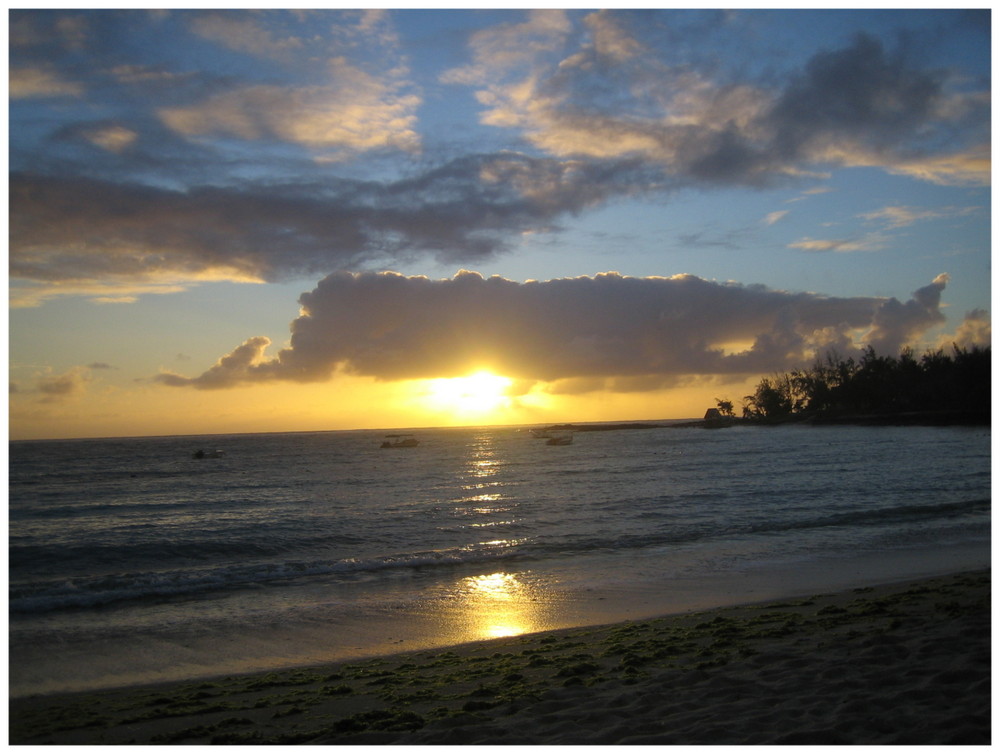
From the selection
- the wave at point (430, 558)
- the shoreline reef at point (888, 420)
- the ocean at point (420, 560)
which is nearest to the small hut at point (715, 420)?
the shoreline reef at point (888, 420)

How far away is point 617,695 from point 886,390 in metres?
144

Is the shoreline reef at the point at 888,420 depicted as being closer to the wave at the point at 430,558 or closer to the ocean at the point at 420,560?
the ocean at the point at 420,560

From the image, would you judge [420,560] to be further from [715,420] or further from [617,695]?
[715,420]

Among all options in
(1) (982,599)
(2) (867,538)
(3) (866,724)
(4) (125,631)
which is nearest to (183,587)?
(4) (125,631)

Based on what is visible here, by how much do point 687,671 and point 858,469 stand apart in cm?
3549

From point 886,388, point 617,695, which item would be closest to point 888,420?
point 886,388

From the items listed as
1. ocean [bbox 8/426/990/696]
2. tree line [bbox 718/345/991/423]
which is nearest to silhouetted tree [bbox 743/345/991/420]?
tree line [bbox 718/345/991/423]

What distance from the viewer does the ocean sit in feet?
36.7

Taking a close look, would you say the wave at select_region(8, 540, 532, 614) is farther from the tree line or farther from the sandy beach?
the tree line

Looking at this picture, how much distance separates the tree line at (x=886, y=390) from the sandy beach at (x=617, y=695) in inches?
4198

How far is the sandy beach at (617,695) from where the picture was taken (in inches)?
243

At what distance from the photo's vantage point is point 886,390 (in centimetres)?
13062

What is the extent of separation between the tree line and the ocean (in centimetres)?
8802

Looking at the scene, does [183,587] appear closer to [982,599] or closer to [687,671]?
[687,671]
